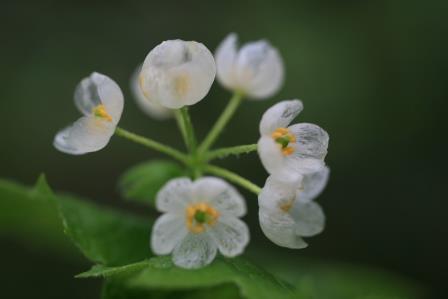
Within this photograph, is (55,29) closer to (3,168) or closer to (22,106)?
(22,106)

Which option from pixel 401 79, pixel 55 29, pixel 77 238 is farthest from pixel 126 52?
pixel 77 238

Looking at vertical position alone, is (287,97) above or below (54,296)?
above

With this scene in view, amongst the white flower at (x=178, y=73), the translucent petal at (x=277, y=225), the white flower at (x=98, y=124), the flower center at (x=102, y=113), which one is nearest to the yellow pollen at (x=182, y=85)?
the white flower at (x=178, y=73)

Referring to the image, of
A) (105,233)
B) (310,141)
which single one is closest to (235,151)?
(310,141)

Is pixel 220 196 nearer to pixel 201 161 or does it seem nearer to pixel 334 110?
pixel 201 161

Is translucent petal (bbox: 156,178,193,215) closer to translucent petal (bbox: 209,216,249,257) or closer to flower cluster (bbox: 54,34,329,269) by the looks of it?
flower cluster (bbox: 54,34,329,269)

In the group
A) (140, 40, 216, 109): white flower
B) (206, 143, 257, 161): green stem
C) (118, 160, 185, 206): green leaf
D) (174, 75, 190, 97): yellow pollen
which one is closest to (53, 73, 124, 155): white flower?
(140, 40, 216, 109): white flower

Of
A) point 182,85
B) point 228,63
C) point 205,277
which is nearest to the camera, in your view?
point 205,277
